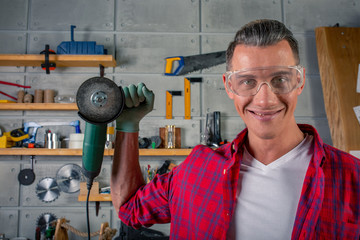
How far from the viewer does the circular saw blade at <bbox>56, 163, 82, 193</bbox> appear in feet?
9.37

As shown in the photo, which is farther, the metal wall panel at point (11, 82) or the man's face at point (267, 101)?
the metal wall panel at point (11, 82)

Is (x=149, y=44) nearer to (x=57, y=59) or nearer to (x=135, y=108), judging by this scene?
(x=57, y=59)

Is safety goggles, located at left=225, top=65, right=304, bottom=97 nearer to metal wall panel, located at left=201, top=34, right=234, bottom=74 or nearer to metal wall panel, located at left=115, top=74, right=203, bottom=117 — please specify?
metal wall panel, located at left=115, top=74, right=203, bottom=117

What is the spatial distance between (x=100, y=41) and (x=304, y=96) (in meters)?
2.16

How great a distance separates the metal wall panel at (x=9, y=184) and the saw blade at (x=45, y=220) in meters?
0.27

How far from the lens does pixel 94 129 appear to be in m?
1.13

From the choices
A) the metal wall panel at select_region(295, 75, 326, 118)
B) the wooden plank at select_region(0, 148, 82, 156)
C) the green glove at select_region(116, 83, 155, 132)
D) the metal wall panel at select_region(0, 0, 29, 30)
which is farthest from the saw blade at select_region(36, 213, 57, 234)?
the metal wall panel at select_region(295, 75, 326, 118)

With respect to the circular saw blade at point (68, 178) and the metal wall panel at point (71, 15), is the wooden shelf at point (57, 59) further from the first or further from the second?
the circular saw blade at point (68, 178)

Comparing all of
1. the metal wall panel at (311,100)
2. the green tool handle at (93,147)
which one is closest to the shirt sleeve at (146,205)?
the green tool handle at (93,147)

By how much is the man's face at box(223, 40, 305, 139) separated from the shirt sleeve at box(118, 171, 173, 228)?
1.52 feet

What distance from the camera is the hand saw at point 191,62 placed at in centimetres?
300

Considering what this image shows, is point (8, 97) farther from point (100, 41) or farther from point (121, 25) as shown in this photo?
point (121, 25)

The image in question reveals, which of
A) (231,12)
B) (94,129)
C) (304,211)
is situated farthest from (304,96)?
(94,129)

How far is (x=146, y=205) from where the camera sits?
1230mm
